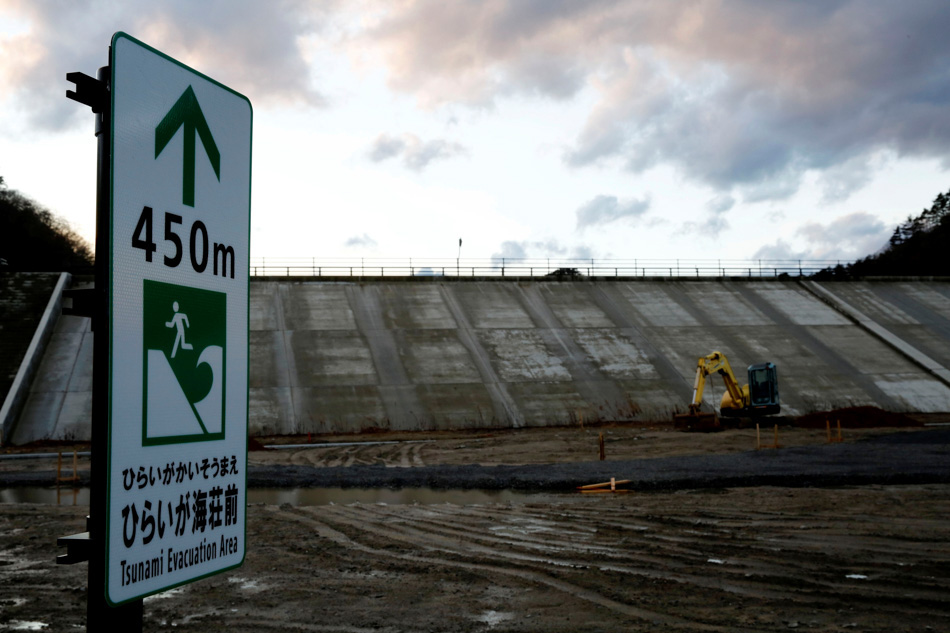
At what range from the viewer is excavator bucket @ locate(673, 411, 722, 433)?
34.9 m

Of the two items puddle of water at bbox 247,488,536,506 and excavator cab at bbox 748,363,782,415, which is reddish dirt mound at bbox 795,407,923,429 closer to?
excavator cab at bbox 748,363,782,415

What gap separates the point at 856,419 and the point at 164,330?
4107 centimetres

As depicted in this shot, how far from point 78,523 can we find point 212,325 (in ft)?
46.3

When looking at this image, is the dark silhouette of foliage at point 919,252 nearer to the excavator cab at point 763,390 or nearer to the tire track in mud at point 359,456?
the excavator cab at point 763,390

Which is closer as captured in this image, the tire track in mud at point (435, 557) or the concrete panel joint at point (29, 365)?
the tire track in mud at point (435, 557)

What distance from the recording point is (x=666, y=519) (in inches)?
554

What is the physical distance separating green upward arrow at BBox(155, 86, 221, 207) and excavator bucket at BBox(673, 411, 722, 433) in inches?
1343

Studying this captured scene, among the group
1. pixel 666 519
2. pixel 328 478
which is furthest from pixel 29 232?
pixel 666 519

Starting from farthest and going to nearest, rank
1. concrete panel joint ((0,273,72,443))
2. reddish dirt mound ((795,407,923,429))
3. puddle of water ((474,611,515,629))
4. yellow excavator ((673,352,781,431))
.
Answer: reddish dirt mound ((795,407,923,429)) < yellow excavator ((673,352,781,431)) < concrete panel joint ((0,273,72,443)) < puddle of water ((474,611,515,629))

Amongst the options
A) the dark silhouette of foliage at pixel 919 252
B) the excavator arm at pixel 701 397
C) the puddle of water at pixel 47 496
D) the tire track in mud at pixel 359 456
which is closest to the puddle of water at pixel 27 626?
the puddle of water at pixel 47 496

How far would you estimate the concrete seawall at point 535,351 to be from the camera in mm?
38188

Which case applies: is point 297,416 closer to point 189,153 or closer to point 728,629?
point 728,629

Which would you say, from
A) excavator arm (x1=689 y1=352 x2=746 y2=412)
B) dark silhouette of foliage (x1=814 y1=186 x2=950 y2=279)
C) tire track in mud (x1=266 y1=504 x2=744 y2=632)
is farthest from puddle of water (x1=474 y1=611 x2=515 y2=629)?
dark silhouette of foliage (x1=814 y1=186 x2=950 y2=279)

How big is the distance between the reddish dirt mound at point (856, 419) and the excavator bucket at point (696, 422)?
525cm
